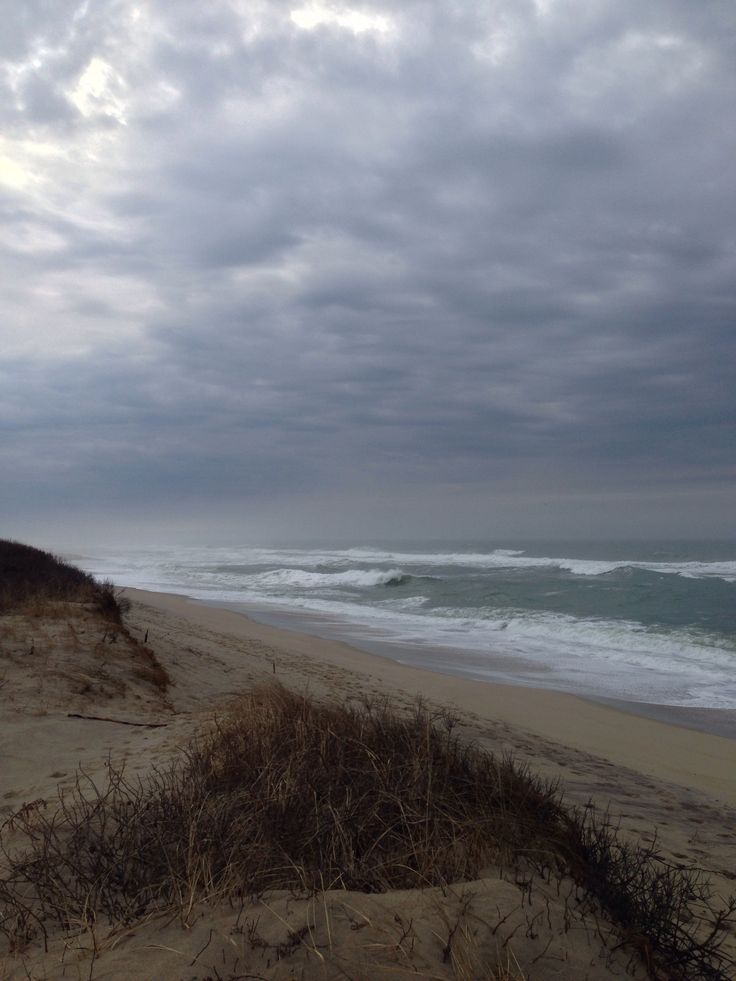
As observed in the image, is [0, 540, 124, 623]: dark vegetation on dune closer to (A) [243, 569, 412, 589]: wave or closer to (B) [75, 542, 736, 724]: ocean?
(B) [75, 542, 736, 724]: ocean

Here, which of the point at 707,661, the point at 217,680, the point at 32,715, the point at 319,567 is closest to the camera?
the point at 32,715

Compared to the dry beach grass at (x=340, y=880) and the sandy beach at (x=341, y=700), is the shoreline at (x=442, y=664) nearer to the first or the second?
the sandy beach at (x=341, y=700)

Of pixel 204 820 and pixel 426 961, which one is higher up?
pixel 204 820

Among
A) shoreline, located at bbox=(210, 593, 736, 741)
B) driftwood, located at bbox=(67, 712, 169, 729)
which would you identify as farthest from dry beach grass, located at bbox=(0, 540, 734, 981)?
shoreline, located at bbox=(210, 593, 736, 741)

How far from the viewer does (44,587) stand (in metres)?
13.3

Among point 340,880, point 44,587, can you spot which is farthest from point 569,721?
point 44,587

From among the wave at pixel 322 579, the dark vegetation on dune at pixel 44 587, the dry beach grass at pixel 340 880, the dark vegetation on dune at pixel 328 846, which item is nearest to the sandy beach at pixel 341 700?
the dry beach grass at pixel 340 880

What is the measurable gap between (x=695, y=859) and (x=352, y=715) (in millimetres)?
2376

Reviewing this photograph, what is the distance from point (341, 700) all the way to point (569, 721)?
3.68 metres

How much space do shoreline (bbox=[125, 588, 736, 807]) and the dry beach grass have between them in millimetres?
4018

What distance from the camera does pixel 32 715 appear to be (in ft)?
22.1

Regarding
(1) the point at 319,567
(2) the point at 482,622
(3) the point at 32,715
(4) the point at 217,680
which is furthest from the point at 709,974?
(1) the point at 319,567

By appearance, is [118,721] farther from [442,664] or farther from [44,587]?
[442,664]

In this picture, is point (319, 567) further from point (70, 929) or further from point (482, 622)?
point (70, 929)
